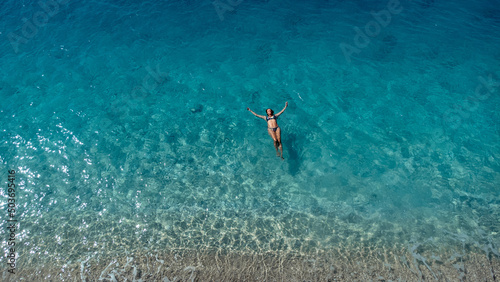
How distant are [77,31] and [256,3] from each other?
496 inches

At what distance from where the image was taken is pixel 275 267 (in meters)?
10.9

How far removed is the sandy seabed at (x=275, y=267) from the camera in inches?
416

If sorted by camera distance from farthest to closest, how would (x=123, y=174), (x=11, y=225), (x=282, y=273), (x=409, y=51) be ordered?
1. (x=409, y=51)
2. (x=123, y=174)
3. (x=11, y=225)
4. (x=282, y=273)

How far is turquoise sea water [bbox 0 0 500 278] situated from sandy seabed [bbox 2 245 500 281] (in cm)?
41

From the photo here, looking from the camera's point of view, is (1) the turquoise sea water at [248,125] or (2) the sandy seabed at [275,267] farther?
(1) the turquoise sea water at [248,125]

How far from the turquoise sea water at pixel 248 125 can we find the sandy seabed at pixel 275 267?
1.33 feet

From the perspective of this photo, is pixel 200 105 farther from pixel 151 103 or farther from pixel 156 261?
pixel 156 261

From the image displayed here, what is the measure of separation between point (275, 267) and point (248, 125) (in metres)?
7.20

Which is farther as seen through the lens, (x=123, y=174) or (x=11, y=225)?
(x=123, y=174)

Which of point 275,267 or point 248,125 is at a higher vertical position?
point 248,125

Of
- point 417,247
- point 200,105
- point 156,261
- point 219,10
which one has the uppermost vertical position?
point 219,10

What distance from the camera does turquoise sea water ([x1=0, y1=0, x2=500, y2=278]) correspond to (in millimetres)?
12133

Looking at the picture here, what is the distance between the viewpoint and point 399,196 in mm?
12945

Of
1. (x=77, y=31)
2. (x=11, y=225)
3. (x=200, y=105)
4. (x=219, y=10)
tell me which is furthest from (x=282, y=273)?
(x=77, y=31)
